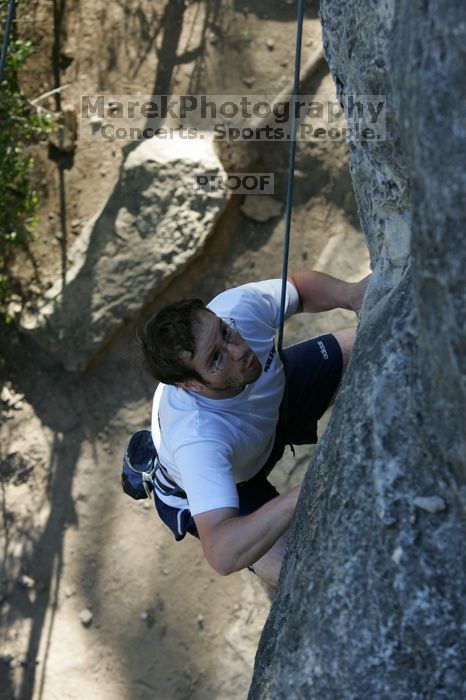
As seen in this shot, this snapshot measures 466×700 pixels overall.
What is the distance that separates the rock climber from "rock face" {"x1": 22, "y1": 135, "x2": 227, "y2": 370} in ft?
4.82

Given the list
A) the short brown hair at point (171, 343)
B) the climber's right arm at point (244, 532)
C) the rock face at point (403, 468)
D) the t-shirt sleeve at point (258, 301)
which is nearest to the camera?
the rock face at point (403, 468)

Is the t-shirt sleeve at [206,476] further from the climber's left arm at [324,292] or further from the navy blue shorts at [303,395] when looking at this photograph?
the climber's left arm at [324,292]

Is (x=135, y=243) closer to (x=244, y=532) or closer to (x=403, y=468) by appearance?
(x=244, y=532)

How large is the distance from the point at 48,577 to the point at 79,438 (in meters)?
0.65

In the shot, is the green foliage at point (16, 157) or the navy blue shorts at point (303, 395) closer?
the navy blue shorts at point (303, 395)

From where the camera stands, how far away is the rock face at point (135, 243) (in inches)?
149

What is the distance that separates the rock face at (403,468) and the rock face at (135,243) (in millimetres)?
2188

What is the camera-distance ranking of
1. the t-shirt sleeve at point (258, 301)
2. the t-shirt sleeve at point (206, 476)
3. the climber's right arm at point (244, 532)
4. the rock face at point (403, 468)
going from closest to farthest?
the rock face at point (403, 468) < the climber's right arm at point (244, 532) < the t-shirt sleeve at point (206, 476) < the t-shirt sleeve at point (258, 301)

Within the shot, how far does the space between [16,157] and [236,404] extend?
2079mm

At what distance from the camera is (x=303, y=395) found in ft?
7.89

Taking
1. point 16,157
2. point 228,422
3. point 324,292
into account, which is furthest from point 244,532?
point 16,157

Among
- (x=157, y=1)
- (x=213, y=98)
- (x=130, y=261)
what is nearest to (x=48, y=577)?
(x=130, y=261)

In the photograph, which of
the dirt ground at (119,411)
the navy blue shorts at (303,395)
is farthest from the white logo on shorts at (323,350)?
the dirt ground at (119,411)

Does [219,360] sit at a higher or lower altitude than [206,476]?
higher
